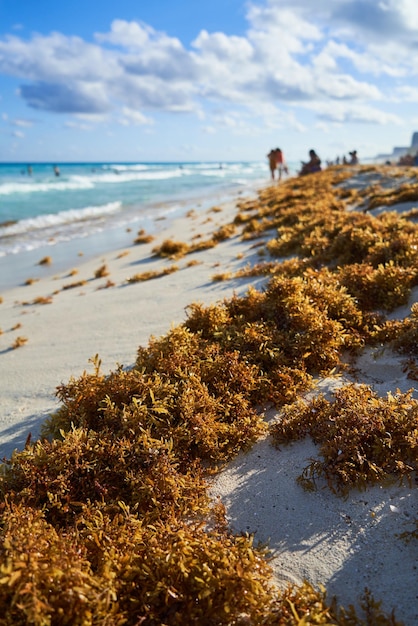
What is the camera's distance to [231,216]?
1334cm

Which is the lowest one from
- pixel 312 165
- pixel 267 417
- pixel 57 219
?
pixel 267 417

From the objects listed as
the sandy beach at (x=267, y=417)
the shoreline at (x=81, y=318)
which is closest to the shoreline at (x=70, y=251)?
the shoreline at (x=81, y=318)

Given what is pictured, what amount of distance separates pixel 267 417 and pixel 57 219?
17.3 meters

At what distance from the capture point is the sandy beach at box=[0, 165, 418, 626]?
1949 mm

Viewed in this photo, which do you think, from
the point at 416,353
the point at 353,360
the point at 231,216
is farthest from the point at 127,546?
the point at 231,216

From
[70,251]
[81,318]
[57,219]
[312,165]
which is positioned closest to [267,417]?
[81,318]

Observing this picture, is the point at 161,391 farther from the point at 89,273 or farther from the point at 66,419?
the point at 89,273

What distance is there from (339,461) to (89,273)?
6.86 metres

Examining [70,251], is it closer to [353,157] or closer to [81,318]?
[81,318]

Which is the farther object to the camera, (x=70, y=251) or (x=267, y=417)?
(x=70, y=251)

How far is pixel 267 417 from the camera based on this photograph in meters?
2.96

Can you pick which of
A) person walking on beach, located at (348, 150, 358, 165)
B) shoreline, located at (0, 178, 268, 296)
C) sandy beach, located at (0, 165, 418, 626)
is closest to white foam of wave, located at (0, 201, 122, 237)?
shoreline, located at (0, 178, 268, 296)

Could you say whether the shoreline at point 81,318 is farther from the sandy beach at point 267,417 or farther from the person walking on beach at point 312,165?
the person walking on beach at point 312,165

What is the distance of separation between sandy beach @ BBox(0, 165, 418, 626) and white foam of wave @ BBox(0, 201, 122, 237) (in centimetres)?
921
